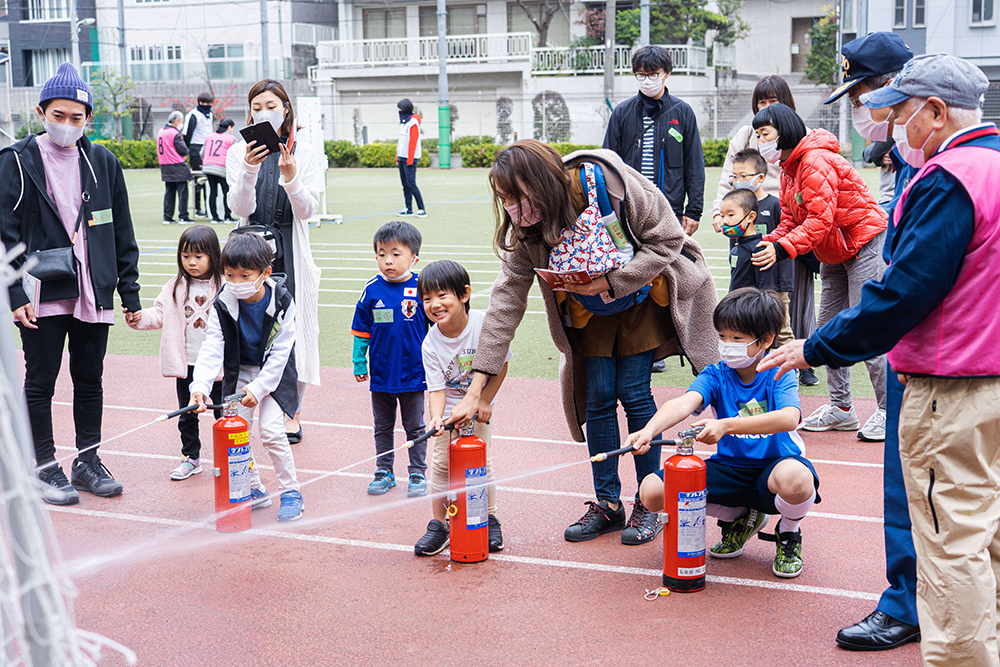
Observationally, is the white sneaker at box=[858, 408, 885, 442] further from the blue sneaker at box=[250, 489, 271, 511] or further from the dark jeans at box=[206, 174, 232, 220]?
the dark jeans at box=[206, 174, 232, 220]

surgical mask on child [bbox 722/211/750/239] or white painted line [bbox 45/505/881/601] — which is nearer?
white painted line [bbox 45/505/881/601]

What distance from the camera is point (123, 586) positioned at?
13.9 ft

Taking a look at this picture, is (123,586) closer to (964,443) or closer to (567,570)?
(567,570)

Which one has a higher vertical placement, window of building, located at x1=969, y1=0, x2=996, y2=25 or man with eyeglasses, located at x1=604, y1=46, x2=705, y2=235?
window of building, located at x1=969, y1=0, x2=996, y2=25

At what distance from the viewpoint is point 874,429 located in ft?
20.1

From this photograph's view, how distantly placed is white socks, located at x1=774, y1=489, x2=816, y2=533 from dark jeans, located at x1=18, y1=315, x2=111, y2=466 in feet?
12.0

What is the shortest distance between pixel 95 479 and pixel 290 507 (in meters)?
1.28

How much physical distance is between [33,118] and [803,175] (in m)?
47.4

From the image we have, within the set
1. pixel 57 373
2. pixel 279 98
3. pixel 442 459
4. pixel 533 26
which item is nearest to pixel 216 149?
pixel 279 98

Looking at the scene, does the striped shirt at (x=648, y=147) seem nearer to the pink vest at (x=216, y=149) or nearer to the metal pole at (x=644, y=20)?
the pink vest at (x=216, y=149)

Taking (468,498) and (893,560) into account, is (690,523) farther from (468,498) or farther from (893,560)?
(468,498)

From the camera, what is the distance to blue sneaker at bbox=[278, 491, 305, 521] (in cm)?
498

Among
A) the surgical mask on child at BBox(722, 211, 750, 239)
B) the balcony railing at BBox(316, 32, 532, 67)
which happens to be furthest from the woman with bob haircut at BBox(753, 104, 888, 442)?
the balcony railing at BBox(316, 32, 532, 67)

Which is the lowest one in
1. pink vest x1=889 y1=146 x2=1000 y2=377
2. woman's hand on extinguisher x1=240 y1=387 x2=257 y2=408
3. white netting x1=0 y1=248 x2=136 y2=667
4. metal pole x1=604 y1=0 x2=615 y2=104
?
woman's hand on extinguisher x1=240 y1=387 x2=257 y2=408
